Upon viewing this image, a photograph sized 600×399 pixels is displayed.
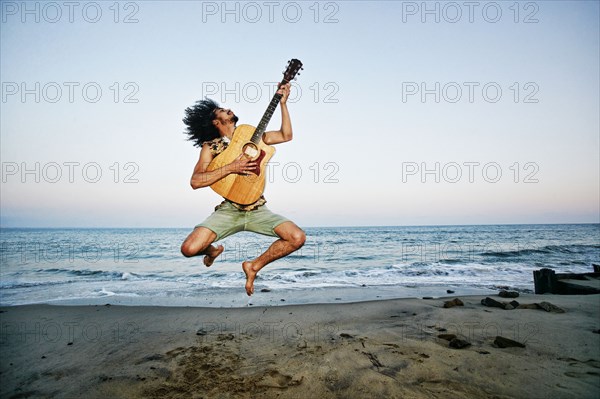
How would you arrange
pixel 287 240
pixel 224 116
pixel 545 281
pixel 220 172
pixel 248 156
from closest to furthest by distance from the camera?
pixel 220 172, pixel 248 156, pixel 287 240, pixel 224 116, pixel 545 281

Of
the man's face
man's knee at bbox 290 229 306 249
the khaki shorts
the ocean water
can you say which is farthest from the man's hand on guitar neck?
the ocean water

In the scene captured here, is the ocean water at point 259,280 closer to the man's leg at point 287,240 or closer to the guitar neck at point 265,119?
the man's leg at point 287,240

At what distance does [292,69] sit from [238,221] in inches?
52.6

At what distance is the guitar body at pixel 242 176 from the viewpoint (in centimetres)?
271

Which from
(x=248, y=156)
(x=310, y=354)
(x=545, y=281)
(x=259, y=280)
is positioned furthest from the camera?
(x=259, y=280)

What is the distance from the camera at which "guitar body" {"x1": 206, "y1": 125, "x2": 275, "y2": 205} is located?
2.71 meters

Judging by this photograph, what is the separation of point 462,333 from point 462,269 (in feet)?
39.3

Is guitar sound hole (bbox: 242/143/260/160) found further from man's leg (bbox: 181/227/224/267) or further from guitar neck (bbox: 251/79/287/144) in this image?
man's leg (bbox: 181/227/224/267)

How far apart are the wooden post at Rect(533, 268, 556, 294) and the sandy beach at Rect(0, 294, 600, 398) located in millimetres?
1847

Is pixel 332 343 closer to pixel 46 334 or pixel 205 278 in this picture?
pixel 46 334

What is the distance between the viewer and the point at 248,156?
2.64 metres

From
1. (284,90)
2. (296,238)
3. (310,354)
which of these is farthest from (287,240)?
(310,354)

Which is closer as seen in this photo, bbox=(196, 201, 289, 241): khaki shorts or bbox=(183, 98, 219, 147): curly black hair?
bbox=(196, 201, 289, 241): khaki shorts

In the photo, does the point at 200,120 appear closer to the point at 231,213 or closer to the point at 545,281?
the point at 231,213
